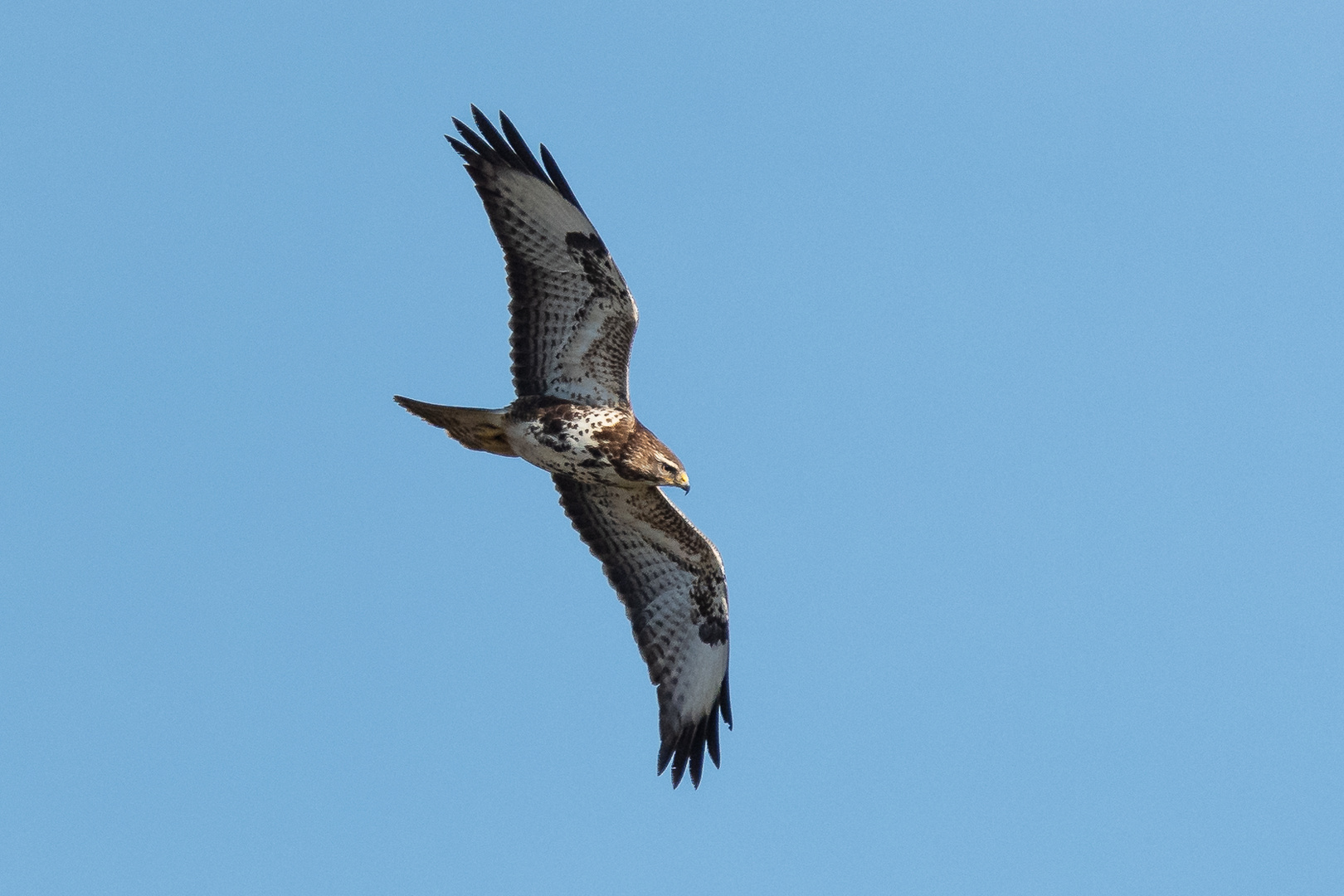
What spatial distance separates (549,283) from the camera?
1087 cm

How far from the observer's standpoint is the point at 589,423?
35.0 ft

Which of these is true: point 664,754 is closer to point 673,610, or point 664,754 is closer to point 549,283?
point 673,610

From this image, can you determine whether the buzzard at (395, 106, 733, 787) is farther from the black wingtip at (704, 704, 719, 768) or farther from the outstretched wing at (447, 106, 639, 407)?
the black wingtip at (704, 704, 719, 768)

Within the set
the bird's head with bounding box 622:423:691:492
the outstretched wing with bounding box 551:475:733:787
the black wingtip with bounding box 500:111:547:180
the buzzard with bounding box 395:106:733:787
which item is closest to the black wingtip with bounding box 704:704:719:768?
the outstretched wing with bounding box 551:475:733:787

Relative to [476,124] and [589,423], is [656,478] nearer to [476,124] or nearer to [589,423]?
[589,423]

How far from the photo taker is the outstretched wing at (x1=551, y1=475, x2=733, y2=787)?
11516mm

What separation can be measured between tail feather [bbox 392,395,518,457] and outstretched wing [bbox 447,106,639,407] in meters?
0.30

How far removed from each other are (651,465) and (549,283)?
135cm

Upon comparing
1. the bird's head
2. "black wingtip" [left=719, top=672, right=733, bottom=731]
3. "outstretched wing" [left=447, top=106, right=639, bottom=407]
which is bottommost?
"black wingtip" [left=719, top=672, right=733, bottom=731]

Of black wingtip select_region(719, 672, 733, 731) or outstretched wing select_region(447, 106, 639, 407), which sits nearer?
outstretched wing select_region(447, 106, 639, 407)

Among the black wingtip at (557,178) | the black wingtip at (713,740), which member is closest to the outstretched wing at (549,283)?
the black wingtip at (557,178)

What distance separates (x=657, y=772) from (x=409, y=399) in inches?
117

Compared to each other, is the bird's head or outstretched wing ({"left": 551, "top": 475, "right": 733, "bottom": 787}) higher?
the bird's head

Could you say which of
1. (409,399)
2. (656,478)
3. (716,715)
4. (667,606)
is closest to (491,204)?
(409,399)
